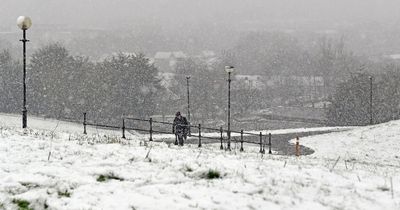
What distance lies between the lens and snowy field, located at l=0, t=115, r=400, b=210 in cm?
839

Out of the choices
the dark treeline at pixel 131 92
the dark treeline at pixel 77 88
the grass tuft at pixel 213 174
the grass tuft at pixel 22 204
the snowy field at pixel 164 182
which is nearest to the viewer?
the grass tuft at pixel 22 204

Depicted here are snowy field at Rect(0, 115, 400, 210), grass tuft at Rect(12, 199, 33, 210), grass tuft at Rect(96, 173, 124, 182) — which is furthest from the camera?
grass tuft at Rect(96, 173, 124, 182)

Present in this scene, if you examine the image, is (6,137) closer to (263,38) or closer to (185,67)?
(185,67)

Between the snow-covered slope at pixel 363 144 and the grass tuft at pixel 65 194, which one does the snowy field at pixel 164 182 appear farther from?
the snow-covered slope at pixel 363 144

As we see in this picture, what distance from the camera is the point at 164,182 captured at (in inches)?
378

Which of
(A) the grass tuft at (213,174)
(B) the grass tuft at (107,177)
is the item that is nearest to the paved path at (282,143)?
(A) the grass tuft at (213,174)

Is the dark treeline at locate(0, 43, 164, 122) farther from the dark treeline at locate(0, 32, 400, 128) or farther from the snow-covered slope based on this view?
the snow-covered slope

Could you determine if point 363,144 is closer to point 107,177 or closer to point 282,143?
point 282,143

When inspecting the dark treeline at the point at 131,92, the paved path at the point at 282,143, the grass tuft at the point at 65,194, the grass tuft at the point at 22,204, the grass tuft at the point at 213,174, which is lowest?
the paved path at the point at 282,143

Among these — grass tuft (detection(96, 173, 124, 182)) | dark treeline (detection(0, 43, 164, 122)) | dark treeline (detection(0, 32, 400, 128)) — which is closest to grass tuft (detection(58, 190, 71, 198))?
grass tuft (detection(96, 173, 124, 182))

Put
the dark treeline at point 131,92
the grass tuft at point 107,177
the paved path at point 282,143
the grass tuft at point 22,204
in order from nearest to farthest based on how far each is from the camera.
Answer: the grass tuft at point 22,204, the grass tuft at point 107,177, the paved path at point 282,143, the dark treeline at point 131,92

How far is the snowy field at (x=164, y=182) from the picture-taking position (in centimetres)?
839

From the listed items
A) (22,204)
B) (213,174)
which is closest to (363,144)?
(213,174)

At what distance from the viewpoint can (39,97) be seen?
2685 inches
